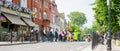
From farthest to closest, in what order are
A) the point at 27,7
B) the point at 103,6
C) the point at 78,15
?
the point at 78,15 → the point at 27,7 → the point at 103,6

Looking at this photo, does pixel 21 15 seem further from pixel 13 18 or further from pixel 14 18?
pixel 13 18

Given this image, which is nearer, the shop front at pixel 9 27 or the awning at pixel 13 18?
the shop front at pixel 9 27

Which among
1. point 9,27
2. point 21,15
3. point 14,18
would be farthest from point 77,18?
point 9,27

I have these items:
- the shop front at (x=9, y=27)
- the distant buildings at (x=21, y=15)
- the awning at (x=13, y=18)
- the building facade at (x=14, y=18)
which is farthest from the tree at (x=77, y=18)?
the awning at (x=13, y=18)

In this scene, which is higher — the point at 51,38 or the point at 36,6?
the point at 36,6

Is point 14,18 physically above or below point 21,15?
below

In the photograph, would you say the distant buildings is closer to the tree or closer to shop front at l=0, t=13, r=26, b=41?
shop front at l=0, t=13, r=26, b=41

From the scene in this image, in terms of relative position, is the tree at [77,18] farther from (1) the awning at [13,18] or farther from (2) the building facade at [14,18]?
(1) the awning at [13,18]

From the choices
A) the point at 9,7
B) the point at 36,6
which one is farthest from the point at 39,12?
the point at 9,7

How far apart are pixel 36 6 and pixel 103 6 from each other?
32.7m

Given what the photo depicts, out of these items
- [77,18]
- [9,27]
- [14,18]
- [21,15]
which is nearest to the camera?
[9,27]

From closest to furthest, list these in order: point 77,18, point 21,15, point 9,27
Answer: point 9,27 → point 21,15 → point 77,18

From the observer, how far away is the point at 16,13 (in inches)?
2077

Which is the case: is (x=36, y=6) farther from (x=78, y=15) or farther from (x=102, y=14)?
(x=78, y=15)
